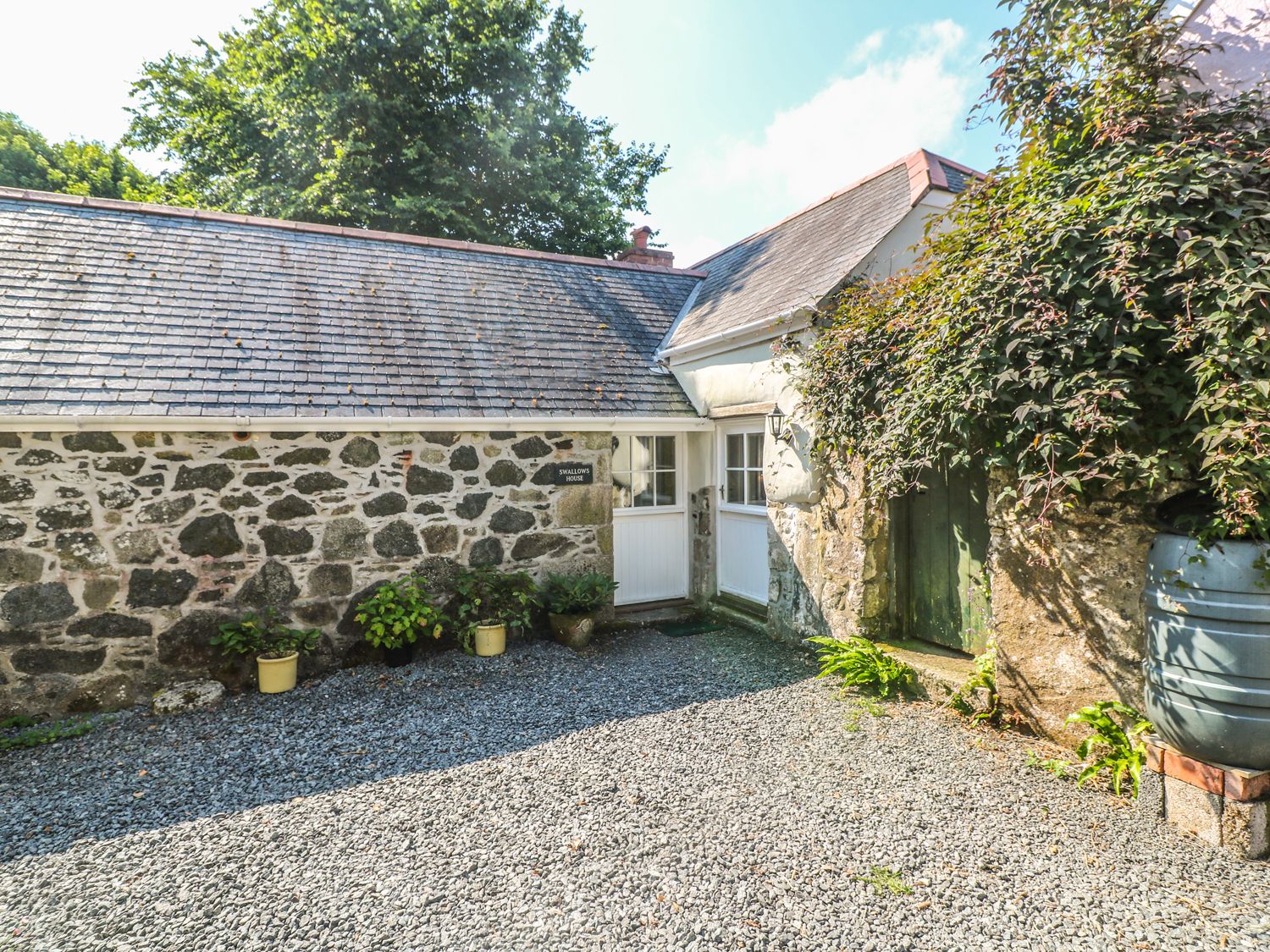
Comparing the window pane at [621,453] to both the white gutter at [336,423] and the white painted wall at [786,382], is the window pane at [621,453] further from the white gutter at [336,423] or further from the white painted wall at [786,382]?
the white painted wall at [786,382]

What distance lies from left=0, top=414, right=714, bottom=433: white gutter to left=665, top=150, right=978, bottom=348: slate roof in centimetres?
130

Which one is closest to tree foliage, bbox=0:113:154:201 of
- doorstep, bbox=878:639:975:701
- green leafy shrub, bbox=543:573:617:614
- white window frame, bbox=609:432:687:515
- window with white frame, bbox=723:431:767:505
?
white window frame, bbox=609:432:687:515

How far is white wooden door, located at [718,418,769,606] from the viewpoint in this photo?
691cm

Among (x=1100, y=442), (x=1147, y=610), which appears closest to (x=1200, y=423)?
(x=1100, y=442)

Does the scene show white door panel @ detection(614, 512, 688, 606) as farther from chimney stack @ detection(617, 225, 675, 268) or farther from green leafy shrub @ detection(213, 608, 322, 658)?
chimney stack @ detection(617, 225, 675, 268)

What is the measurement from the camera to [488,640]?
6.06 m

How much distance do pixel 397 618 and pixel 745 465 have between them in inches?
159

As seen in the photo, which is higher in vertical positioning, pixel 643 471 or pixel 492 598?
pixel 643 471

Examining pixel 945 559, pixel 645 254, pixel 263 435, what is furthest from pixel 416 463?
pixel 645 254

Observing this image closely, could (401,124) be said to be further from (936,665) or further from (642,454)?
(936,665)

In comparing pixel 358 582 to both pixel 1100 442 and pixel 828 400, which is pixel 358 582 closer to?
pixel 828 400

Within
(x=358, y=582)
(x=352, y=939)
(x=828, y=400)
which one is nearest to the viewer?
(x=352, y=939)

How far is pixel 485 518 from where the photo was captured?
6441mm

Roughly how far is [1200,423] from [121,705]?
7661 mm
